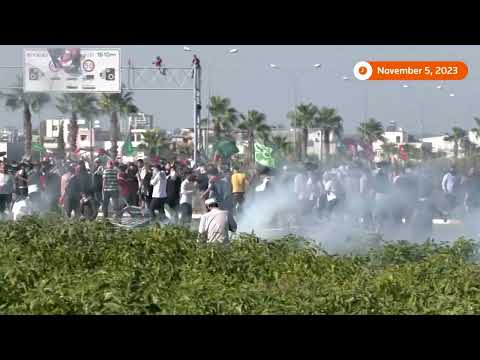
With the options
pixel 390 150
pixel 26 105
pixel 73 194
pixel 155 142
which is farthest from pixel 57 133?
pixel 73 194

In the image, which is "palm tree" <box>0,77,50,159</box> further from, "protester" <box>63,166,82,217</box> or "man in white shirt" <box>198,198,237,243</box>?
"man in white shirt" <box>198,198,237,243</box>

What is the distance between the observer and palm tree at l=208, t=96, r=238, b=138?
79812 mm

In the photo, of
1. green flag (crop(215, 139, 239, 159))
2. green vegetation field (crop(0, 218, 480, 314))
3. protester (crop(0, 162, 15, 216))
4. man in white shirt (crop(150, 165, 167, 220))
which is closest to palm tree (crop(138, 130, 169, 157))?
green flag (crop(215, 139, 239, 159))

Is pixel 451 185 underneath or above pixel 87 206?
above

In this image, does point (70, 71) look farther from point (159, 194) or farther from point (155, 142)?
point (155, 142)

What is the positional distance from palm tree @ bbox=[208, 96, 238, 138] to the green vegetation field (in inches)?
2607

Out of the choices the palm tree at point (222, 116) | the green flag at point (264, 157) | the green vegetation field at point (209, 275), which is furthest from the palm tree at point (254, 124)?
the green vegetation field at point (209, 275)

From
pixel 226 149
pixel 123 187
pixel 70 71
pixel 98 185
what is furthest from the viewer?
pixel 70 71

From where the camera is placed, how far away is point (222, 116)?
8075cm

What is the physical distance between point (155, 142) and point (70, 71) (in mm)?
53392

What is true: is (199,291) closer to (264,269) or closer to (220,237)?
(264,269)

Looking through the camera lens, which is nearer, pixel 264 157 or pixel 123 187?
→ pixel 123 187

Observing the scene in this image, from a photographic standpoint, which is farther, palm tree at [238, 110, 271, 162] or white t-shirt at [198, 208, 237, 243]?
palm tree at [238, 110, 271, 162]

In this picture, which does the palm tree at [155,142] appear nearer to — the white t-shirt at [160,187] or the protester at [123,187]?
the protester at [123,187]
